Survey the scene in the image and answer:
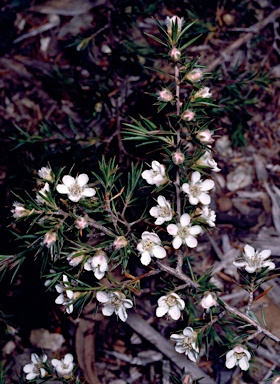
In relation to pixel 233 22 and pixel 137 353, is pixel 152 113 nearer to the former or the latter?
pixel 233 22

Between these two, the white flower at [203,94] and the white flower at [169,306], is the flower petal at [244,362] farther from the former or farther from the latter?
the white flower at [203,94]

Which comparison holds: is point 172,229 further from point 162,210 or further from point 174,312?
point 174,312

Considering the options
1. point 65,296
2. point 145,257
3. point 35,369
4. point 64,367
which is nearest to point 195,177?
point 145,257

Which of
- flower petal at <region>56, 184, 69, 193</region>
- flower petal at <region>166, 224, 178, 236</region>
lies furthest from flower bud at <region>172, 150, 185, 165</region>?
flower petal at <region>56, 184, 69, 193</region>

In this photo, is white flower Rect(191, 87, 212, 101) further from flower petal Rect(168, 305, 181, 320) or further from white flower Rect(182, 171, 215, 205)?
flower petal Rect(168, 305, 181, 320)

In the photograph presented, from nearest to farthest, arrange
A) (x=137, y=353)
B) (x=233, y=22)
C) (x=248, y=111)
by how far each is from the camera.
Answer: (x=137, y=353)
(x=248, y=111)
(x=233, y=22)

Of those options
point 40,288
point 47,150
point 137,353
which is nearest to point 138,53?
point 47,150

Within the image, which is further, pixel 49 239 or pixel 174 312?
pixel 174 312
